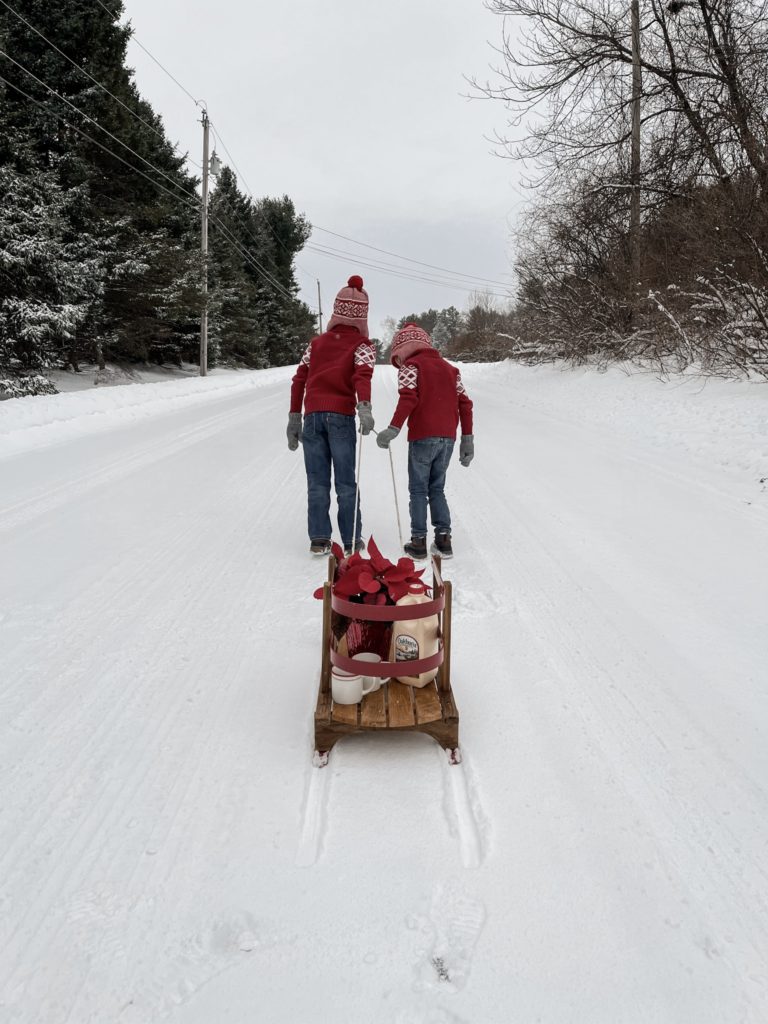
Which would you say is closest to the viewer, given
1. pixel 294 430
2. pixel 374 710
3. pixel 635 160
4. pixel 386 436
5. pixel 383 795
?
pixel 383 795

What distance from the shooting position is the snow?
5.11ft

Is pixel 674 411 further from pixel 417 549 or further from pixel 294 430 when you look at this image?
pixel 294 430

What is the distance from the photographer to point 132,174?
20078 mm

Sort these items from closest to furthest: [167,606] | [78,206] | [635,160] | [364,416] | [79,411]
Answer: [167,606]
[364,416]
[79,411]
[635,160]
[78,206]

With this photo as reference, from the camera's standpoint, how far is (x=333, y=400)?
14.6ft

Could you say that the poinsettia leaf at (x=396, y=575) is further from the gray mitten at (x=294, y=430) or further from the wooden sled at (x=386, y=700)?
the gray mitten at (x=294, y=430)

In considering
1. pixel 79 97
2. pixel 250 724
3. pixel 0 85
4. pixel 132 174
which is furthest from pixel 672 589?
pixel 132 174

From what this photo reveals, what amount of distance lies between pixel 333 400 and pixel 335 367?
24cm

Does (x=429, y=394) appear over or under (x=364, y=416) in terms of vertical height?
over

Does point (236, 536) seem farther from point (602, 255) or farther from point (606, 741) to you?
point (602, 255)

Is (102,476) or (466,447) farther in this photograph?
(102,476)

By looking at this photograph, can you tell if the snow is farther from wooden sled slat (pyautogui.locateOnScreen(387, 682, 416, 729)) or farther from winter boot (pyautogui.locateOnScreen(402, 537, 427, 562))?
winter boot (pyautogui.locateOnScreen(402, 537, 427, 562))

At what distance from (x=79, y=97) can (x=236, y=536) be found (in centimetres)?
1833

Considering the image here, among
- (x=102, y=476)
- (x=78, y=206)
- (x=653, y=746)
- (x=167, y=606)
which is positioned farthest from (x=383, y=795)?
(x=78, y=206)
